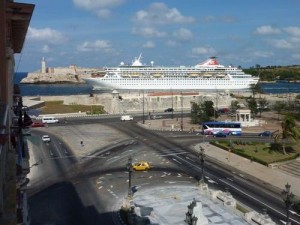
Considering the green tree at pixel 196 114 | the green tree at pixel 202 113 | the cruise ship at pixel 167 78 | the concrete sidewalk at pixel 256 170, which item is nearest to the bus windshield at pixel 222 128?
the green tree at pixel 202 113

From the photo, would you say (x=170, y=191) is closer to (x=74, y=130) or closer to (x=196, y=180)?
(x=196, y=180)

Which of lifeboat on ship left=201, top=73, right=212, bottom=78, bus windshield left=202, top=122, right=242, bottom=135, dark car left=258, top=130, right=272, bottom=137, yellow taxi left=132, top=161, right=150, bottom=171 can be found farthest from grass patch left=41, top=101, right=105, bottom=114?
lifeboat on ship left=201, top=73, right=212, bottom=78

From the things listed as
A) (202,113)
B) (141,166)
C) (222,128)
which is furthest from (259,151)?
(202,113)

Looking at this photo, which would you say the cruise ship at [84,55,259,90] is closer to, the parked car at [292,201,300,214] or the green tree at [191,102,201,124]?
the green tree at [191,102,201,124]

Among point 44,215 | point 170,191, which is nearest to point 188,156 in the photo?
point 170,191

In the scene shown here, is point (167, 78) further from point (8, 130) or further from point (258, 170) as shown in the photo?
point (8, 130)

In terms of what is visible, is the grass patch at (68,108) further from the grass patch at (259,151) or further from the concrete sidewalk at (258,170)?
the concrete sidewalk at (258,170)

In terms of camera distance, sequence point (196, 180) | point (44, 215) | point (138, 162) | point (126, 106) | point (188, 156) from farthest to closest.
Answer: point (126, 106), point (188, 156), point (138, 162), point (196, 180), point (44, 215)
